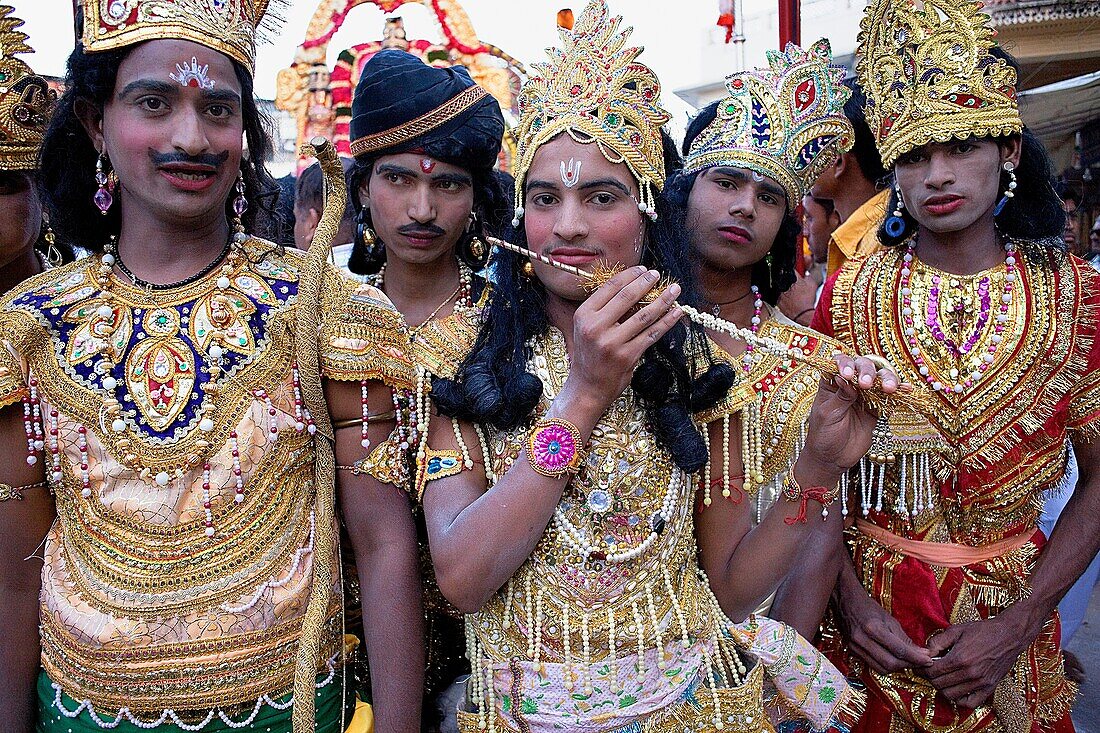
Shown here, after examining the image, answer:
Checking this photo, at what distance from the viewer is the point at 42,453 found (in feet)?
6.00

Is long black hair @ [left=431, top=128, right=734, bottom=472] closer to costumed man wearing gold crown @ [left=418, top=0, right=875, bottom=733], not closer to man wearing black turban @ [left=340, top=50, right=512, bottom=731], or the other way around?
costumed man wearing gold crown @ [left=418, top=0, right=875, bottom=733]

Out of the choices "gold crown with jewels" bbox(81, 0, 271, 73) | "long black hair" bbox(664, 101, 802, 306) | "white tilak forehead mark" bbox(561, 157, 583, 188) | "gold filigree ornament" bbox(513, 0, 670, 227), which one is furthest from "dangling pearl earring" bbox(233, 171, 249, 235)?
"long black hair" bbox(664, 101, 802, 306)

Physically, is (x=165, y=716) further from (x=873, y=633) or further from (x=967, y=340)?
(x=967, y=340)

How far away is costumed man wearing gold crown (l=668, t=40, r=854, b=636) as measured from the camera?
8.36ft

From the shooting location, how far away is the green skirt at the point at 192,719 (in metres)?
1.78

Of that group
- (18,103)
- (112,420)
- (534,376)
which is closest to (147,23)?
(18,103)

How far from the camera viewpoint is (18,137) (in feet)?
7.13

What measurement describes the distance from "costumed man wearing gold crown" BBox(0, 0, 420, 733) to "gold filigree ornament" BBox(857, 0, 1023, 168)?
1693 millimetres

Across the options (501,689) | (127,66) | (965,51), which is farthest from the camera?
(965,51)

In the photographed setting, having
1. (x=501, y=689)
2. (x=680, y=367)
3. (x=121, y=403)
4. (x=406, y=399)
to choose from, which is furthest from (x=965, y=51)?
(x=121, y=403)

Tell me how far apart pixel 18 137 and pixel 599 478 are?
1698 mm

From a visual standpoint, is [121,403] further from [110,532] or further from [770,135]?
[770,135]

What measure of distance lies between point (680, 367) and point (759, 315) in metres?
0.99

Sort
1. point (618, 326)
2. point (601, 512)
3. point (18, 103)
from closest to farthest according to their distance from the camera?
1. point (618, 326)
2. point (601, 512)
3. point (18, 103)
